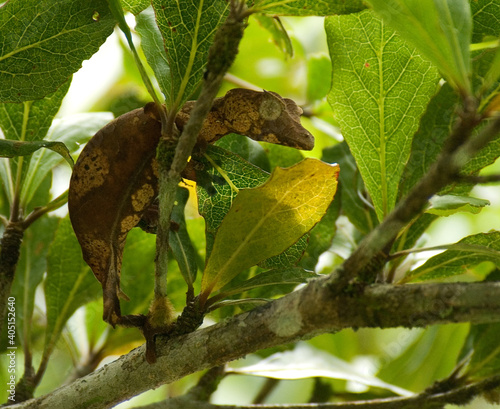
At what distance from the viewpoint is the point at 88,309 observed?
5.52 ft

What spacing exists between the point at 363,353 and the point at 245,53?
133 cm

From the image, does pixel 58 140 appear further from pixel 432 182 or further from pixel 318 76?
pixel 432 182

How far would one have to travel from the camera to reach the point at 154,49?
1001 mm

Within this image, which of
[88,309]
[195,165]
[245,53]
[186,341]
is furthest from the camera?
[245,53]

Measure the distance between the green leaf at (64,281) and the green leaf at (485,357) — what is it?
3.13 feet

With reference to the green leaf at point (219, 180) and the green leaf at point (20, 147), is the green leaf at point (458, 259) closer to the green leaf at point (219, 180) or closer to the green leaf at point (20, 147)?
the green leaf at point (219, 180)

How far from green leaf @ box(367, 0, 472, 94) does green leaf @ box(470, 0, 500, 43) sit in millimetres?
320

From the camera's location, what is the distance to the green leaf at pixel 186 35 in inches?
36.5

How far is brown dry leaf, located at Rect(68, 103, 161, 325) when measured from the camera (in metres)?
0.94

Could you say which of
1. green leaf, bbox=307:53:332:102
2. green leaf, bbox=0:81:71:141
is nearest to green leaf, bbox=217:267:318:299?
green leaf, bbox=0:81:71:141

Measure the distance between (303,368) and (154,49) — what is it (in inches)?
33.1

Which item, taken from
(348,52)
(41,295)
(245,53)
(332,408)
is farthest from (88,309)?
(245,53)

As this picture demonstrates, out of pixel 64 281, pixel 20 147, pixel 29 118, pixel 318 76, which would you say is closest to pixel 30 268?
pixel 64 281

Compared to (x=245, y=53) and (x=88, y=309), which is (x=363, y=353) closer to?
(x=88, y=309)
